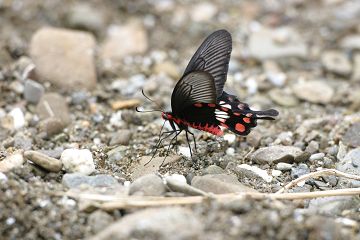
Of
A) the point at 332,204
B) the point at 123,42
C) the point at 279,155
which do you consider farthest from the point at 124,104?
the point at 332,204

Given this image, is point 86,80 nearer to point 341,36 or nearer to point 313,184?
point 313,184

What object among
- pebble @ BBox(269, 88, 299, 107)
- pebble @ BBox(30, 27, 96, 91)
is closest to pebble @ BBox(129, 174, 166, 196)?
pebble @ BBox(30, 27, 96, 91)

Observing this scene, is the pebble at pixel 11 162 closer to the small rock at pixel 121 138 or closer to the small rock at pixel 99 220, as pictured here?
the small rock at pixel 99 220

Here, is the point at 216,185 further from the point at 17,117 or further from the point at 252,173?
the point at 17,117

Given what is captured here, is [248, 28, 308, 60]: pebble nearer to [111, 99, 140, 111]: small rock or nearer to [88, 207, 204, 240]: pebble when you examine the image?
[111, 99, 140, 111]: small rock

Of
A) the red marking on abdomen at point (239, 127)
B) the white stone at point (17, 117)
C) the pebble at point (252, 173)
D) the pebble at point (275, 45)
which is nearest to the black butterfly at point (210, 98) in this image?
the red marking on abdomen at point (239, 127)

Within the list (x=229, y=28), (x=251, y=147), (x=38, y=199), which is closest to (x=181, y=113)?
(x=251, y=147)

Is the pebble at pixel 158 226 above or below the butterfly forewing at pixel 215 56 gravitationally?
below
